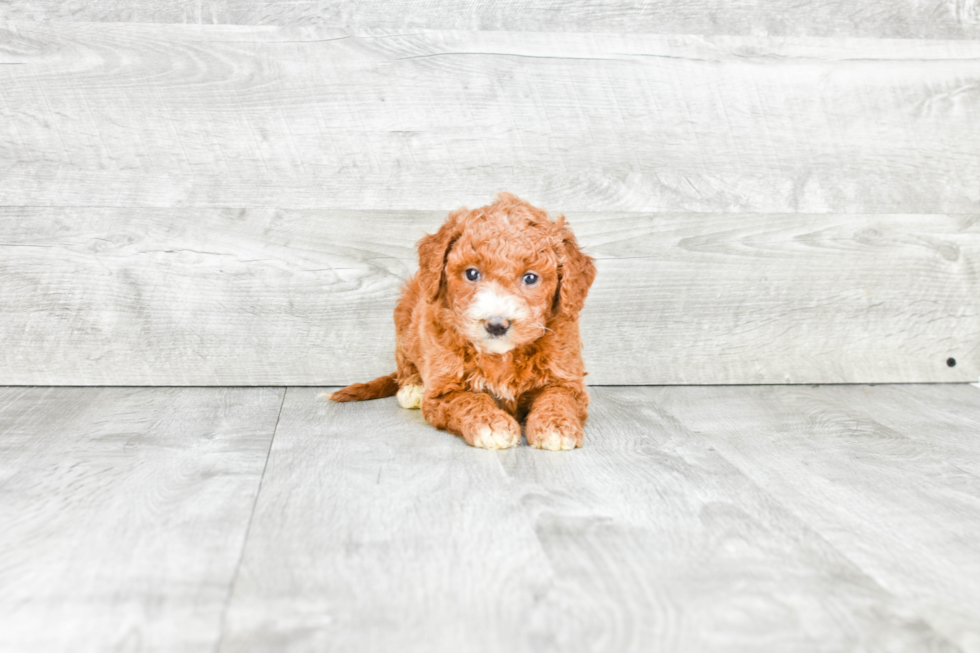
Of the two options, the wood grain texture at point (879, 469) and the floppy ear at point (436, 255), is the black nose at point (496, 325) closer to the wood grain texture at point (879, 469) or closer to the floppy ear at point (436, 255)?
the floppy ear at point (436, 255)

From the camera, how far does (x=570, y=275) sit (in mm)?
1761

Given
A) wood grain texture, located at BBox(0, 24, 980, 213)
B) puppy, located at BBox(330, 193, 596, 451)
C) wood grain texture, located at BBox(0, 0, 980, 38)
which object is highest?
wood grain texture, located at BBox(0, 0, 980, 38)

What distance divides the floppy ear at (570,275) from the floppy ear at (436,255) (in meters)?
0.24

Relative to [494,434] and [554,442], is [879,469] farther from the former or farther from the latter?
[494,434]

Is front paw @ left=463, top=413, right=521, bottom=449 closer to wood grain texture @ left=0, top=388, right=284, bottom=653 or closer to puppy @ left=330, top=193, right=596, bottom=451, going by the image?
puppy @ left=330, top=193, right=596, bottom=451

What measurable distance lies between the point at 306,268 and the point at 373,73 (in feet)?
1.98

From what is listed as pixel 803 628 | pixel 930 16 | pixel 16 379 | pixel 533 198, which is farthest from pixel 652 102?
pixel 16 379

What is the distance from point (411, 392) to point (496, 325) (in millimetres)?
535

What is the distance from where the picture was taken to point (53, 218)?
2.25m

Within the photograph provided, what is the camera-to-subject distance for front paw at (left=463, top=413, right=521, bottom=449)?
173cm

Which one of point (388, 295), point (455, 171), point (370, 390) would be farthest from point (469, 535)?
point (455, 171)

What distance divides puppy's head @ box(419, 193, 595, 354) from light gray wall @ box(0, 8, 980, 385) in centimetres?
60

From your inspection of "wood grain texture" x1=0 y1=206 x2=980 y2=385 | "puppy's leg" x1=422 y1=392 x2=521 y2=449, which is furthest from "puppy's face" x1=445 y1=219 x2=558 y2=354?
"wood grain texture" x1=0 y1=206 x2=980 y2=385

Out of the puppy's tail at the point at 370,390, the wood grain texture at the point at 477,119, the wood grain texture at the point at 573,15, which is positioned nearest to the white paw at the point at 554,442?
the puppy's tail at the point at 370,390
